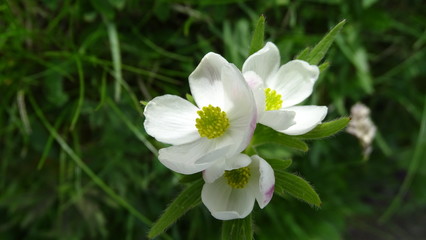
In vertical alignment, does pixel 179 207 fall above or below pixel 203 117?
below

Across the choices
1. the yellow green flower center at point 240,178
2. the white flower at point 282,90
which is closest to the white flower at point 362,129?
the white flower at point 282,90

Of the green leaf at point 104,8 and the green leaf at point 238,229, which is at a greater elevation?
the green leaf at point 104,8

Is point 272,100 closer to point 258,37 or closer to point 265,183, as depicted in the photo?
point 258,37

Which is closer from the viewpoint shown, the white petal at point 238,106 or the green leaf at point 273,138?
the white petal at point 238,106

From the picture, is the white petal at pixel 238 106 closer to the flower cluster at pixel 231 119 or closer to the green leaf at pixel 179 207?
the flower cluster at pixel 231 119

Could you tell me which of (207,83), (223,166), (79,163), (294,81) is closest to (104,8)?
(79,163)

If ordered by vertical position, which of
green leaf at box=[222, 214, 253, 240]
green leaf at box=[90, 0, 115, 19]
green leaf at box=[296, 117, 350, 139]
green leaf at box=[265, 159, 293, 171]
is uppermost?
green leaf at box=[90, 0, 115, 19]

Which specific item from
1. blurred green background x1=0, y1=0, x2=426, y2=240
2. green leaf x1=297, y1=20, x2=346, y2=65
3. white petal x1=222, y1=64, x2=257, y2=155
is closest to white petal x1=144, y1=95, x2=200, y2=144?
white petal x1=222, y1=64, x2=257, y2=155

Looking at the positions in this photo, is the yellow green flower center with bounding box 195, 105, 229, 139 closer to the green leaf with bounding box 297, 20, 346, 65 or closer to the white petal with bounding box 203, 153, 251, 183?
the white petal with bounding box 203, 153, 251, 183
